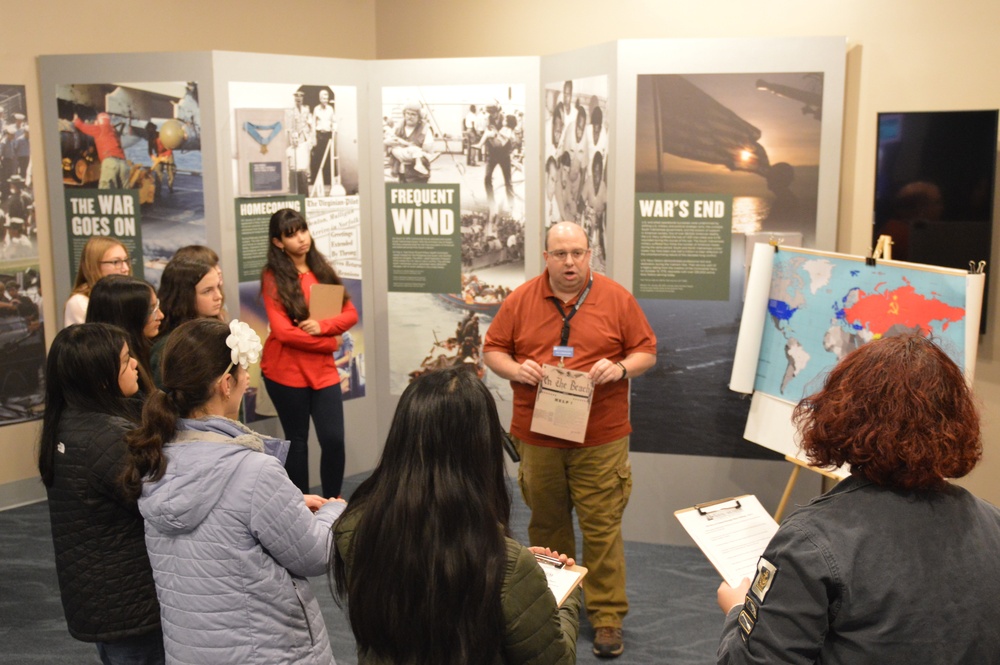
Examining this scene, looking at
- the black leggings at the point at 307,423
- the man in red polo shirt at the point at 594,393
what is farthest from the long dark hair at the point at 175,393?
the black leggings at the point at 307,423

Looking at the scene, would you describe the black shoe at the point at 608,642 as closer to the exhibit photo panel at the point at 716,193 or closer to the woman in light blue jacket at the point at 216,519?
the exhibit photo panel at the point at 716,193

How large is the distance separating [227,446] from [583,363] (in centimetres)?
182

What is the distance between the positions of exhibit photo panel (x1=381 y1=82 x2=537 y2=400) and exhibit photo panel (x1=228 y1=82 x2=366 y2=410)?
0.22m

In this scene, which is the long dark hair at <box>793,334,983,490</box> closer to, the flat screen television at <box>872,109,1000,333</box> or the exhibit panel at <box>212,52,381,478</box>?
the flat screen television at <box>872,109,1000,333</box>

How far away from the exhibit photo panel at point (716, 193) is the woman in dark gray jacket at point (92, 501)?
2.73 metres

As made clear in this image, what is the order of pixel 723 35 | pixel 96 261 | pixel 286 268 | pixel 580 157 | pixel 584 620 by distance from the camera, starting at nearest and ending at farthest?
pixel 584 620
pixel 96 261
pixel 286 268
pixel 580 157
pixel 723 35

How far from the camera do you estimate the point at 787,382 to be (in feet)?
13.0

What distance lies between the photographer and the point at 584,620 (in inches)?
156

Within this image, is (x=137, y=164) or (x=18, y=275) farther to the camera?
(x=18, y=275)

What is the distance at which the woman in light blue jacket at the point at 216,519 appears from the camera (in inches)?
81.3

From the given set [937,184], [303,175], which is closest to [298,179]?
[303,175]

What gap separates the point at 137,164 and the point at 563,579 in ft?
12.3

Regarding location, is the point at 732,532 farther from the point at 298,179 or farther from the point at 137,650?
the point at 298,179

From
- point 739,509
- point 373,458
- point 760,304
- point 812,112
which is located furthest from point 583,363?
point 373,458
